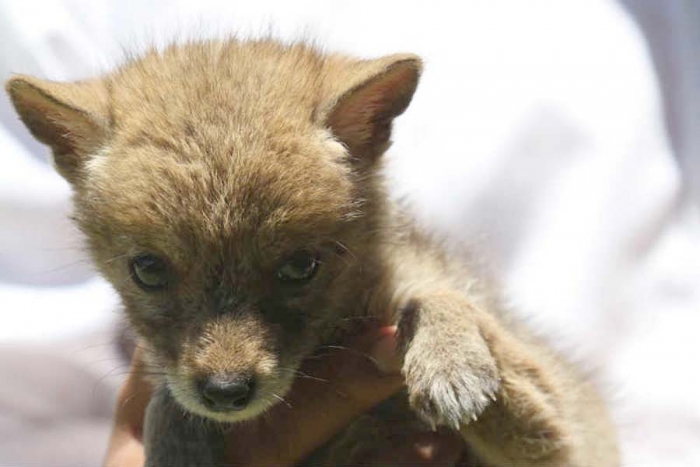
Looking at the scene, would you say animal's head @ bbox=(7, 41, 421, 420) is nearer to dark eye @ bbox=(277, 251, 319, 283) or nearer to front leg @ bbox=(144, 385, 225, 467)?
dark eye @ bbox=(277, 251, 319, 283)

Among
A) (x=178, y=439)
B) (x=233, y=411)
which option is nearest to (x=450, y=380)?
(x=233, y=411)

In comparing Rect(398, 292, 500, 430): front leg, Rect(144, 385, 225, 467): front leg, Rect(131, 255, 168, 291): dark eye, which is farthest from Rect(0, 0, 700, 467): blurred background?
Rect(131, 255, 168, 291): dark eye

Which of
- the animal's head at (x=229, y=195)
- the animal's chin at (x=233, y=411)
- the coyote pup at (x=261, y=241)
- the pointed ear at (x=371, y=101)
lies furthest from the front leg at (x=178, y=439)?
the pointed ear at (x=371, y=101)

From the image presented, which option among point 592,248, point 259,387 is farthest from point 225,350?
point 592,248

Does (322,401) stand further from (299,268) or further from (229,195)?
(229,195)

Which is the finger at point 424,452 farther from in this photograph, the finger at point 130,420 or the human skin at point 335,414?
the finger at point 130,420
